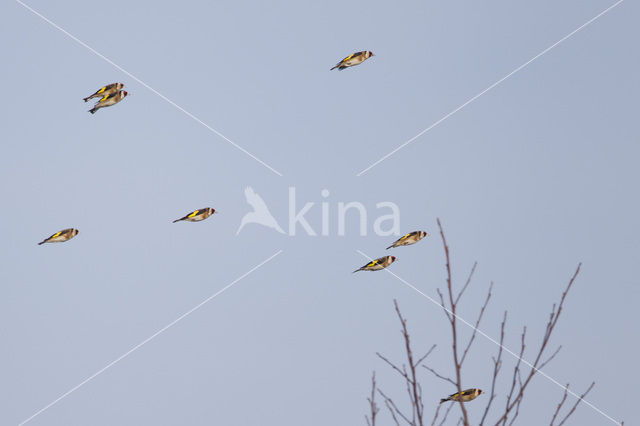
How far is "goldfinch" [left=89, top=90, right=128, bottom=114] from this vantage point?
20803mm

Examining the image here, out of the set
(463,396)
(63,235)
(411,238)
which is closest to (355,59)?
(411,238)

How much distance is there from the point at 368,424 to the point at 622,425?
187cm

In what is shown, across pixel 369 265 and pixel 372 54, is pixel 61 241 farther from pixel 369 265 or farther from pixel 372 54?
pixel 372 54

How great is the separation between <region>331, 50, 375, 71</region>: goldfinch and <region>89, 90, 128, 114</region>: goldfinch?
517cm

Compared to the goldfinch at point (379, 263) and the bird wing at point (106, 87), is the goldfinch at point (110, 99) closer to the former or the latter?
the bird wing at point (106, 87)

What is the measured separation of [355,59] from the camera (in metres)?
22.1

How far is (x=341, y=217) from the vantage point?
840 inches

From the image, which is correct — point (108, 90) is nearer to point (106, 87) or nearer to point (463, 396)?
point (106, 87)

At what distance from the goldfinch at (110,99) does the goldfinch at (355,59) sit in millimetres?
5169

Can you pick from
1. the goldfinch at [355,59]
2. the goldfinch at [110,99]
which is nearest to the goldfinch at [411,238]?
the goldfinch at [355,59]

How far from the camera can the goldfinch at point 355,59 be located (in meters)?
21.6

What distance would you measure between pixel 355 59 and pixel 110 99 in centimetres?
591

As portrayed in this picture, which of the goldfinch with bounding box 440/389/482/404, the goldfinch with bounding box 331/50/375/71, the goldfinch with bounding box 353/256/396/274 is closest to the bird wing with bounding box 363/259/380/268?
the goldfinch with bounding box 353/256/396/274

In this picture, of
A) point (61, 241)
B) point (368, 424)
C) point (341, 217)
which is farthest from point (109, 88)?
point (368, 424)
